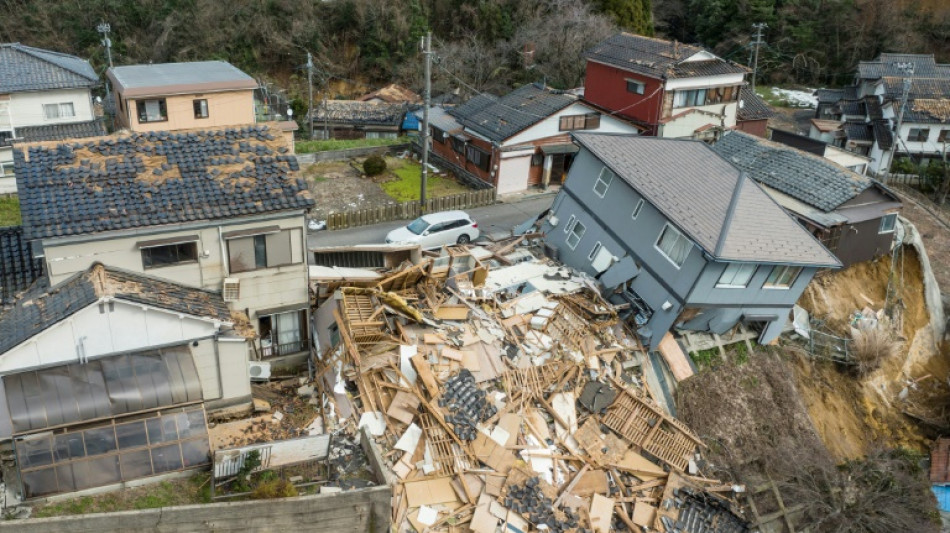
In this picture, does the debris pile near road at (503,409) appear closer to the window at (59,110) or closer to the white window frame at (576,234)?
the white window frame at (576,234)

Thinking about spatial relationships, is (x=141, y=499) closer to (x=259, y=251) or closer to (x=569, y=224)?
(x=259, y=251)

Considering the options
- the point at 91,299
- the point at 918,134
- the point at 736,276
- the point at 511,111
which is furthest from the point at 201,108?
the point at 918,134

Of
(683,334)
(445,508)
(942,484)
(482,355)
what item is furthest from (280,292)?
(942,484)

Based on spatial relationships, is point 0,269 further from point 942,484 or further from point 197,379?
point 942,484

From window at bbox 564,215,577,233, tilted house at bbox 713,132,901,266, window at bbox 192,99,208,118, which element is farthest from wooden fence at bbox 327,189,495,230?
tilted house at bbox 713,132,901,266

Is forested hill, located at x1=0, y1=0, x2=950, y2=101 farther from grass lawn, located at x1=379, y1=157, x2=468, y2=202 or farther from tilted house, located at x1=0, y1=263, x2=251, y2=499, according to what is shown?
tilted house, located at x1=0, y1=263, x2=251, y2=499

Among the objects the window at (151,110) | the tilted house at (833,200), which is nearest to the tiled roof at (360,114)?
the window at (151,110)
